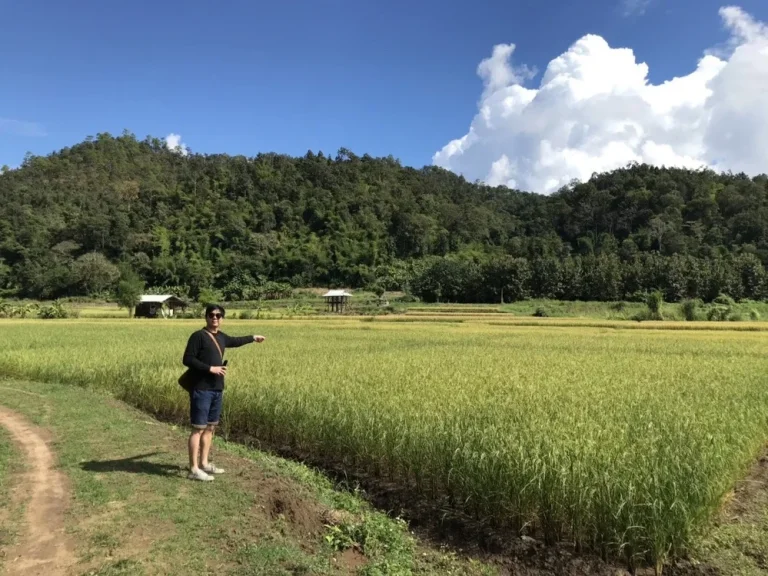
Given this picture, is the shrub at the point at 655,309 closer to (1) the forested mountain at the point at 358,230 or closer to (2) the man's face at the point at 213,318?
(1) the forested mountain at the point at 358,230

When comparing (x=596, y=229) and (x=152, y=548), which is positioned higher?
(x=596, y=229)

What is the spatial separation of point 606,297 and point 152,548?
7399 cm

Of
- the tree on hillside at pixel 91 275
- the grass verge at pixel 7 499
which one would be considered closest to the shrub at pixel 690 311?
the grass verge at pixel 7 499

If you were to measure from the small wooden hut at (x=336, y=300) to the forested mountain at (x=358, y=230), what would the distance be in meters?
17.3

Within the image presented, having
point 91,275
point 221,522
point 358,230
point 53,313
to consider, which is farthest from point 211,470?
point 358,230

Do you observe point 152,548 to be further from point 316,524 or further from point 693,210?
point 693,210

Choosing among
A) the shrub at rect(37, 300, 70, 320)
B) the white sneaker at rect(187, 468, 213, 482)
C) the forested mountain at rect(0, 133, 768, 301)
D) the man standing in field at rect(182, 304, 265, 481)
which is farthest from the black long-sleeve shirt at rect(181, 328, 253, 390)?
the forested mountain at rect(0, 133, 768, 301)

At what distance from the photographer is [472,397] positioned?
938 cm

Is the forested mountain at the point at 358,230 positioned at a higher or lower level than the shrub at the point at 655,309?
higher

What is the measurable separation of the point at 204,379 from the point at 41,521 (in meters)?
2.00

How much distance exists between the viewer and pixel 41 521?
16.5 feet

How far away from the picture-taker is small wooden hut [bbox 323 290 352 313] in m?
62.5

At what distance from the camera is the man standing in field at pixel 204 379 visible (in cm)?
608

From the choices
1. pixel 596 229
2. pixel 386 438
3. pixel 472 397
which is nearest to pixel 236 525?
pixel 386 438
